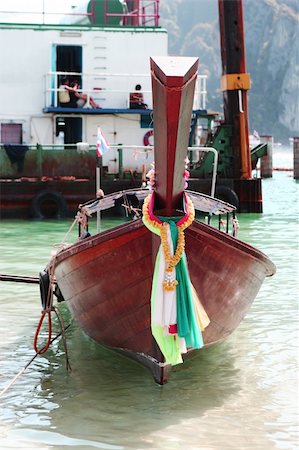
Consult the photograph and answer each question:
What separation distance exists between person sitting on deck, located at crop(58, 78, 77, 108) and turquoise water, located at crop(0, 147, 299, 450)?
1160 cm

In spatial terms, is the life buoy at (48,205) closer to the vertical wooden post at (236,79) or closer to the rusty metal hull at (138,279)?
the vertical wooden post at (236,79)

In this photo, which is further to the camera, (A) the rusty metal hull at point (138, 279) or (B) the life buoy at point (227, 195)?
(B) the life buoy at point (227, 195)

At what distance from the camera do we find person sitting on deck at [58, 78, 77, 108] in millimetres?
22141

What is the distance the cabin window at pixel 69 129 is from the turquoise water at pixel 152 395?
39.8 feet

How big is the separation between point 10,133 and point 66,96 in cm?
174

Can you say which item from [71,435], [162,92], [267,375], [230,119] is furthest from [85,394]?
[230,119]

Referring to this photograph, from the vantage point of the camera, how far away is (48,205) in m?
21.6

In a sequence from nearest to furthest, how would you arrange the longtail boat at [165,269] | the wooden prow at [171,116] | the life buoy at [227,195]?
the wooden prow at [171,116] → the longtail boat at [165,269] → the life buoy at [227,195]

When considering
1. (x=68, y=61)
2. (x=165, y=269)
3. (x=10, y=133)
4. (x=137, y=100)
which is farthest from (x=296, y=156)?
(x=165, y=269)

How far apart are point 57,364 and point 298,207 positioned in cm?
1960

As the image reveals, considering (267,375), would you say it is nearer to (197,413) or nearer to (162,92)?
(197,413)

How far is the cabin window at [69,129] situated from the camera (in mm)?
22989

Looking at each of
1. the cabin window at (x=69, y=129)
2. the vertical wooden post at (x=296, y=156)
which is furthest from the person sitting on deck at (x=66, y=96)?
the vertical wooden post at (x=296, y=156)

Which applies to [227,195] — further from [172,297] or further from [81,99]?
[172,297]
